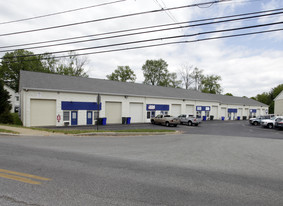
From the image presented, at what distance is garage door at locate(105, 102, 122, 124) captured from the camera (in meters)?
26.2

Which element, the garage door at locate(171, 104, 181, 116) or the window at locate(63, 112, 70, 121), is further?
the garage door at locate(171, 104, 181, 116)

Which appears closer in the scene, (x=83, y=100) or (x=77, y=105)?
(x=77, y=105)

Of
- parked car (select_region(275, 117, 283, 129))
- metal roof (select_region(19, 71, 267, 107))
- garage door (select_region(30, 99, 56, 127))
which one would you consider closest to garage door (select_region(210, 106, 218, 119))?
metal roof (select_region(19, 71, 267, 107))

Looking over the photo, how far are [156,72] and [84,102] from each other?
46.2m

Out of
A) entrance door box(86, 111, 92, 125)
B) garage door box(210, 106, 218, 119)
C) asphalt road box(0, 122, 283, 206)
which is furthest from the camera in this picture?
garage door box(210, 106, 218, 119)

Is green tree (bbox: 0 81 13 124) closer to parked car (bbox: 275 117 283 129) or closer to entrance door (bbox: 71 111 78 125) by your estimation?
entrance door (bbox: 71 111 78 125)

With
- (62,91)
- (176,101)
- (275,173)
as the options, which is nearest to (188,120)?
(176,101)

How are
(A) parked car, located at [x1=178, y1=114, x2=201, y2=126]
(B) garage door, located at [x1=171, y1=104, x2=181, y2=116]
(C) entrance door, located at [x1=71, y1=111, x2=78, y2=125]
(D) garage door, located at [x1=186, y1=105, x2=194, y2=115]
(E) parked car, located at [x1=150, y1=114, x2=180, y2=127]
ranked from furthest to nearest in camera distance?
1. (D) garage door, located at [x1=186, y1=105, x2=194, y2=115]
2. (B) garage door, located at [x1=171, y1=104, x2=181, y2=116]
3. (A) parked car, located at [x1=178, y1=114, x2=201, y2=126]
4. (E) parked car, located at [x1=150, y1=114, x2=180, y2=127]
5. (C) entrance door, located at [x1=71, y1=111, x2=78, y2=125]

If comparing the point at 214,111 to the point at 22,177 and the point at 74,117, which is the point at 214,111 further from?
the point at 22,177

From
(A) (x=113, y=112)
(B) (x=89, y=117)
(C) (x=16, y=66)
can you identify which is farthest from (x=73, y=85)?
(C) (x=16, y=66)

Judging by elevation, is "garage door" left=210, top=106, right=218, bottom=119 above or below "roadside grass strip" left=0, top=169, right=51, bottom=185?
above

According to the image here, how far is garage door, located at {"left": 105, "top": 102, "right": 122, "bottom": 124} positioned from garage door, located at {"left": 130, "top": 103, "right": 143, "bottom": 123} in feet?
6.76

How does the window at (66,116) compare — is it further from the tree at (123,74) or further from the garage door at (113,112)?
the tree at (123,74)

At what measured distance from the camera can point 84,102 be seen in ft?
78.7
